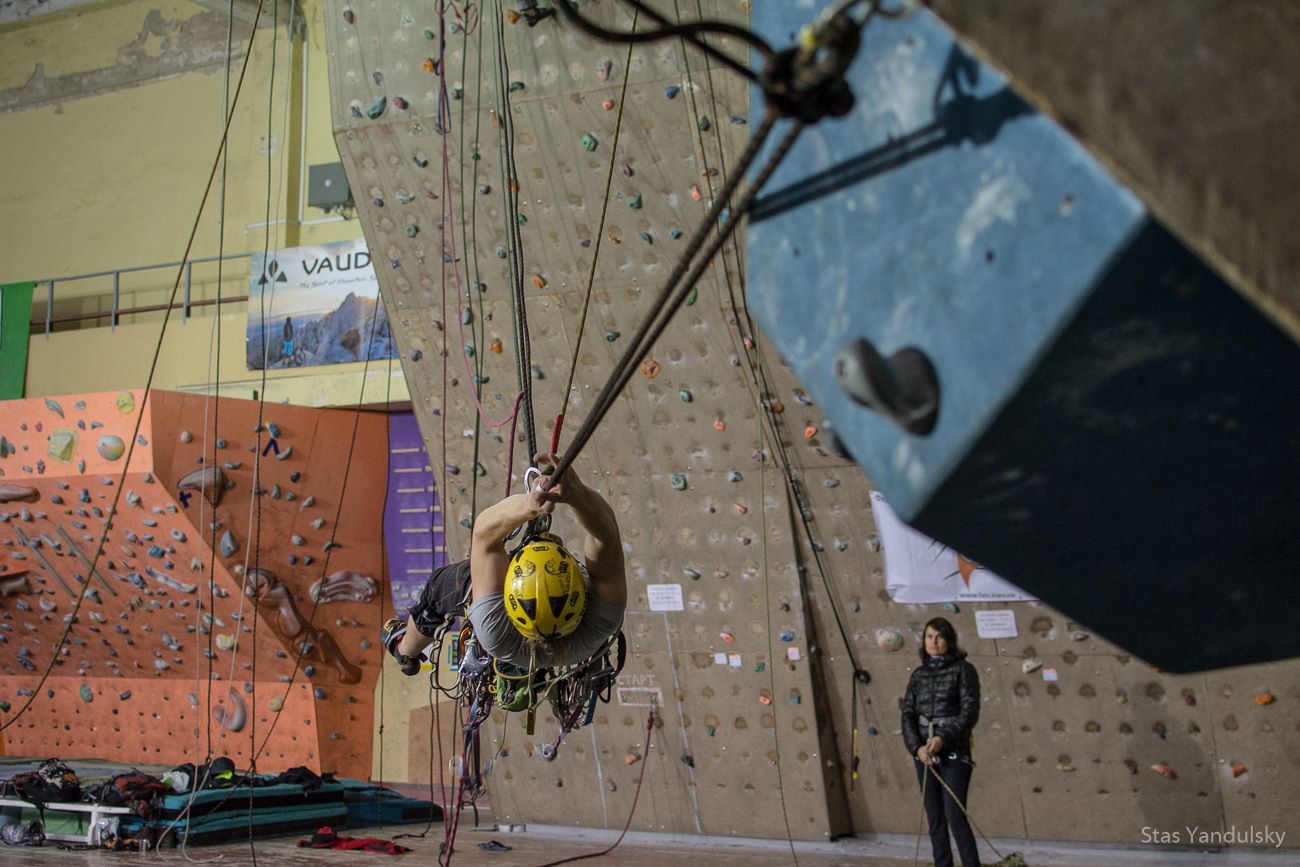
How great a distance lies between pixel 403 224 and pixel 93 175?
5.17 metres

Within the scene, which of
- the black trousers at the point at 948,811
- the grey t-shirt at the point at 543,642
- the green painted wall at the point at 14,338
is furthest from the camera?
the green painted wall at the point at 14,338

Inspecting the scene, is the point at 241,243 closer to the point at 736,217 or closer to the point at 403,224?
the point at 403,224

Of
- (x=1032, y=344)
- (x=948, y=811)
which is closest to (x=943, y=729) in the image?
(x=948, y=811)

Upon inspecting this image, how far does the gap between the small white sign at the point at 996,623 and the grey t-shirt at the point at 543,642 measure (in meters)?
2.56

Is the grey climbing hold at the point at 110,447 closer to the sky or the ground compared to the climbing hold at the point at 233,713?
closer to the sky

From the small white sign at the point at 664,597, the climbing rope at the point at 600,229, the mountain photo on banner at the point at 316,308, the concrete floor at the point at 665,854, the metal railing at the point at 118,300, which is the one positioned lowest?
the concrete floor at the point at 665,854

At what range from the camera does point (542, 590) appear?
3.06 meters

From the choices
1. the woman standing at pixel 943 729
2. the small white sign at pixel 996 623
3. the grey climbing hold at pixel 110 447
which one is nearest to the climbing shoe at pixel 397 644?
the woman standing at pixel 943 729

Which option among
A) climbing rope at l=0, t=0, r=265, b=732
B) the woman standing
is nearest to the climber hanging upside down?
climbing rope at l=0, t=0, r=265, b=732

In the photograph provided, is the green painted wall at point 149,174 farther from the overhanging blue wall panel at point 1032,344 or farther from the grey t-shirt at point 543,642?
the overhanging blue wall panel at point 1032,344

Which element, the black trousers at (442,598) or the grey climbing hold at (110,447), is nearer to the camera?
the black trousers at (442,598)

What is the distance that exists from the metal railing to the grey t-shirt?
18.8 feet

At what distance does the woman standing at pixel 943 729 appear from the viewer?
4.57 m

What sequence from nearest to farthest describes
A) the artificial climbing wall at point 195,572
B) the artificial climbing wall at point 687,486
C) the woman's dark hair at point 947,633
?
the woman's dark hair at point 947,633, the artificial climbing wall at point 687,486, the artificial climbing wall at point 195,572
